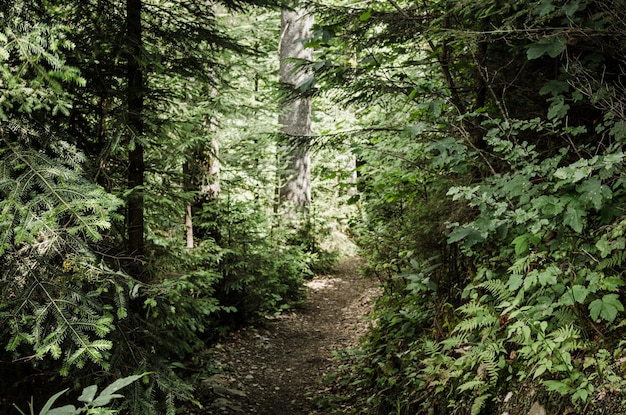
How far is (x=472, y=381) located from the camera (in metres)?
3.93

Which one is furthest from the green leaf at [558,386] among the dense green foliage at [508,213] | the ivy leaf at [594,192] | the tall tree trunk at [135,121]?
the tall tree trunk at [135,121]

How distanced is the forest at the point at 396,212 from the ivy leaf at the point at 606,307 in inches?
0.6

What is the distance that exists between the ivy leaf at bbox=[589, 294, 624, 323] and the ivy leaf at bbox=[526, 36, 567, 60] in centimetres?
200

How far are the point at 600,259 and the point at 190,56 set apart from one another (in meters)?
4.75

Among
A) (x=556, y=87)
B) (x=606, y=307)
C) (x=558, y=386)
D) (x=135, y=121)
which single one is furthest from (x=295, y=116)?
(x=558, y=386)

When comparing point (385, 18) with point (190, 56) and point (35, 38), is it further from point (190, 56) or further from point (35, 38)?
point (35, 38)

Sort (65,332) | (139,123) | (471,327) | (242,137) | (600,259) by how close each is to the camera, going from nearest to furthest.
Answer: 1. (65,332)
2. (600,259)
3. (471,327)
4. (139,123)
5. (242,137)

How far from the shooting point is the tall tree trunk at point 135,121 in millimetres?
4703

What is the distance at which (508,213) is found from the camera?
3.81 m

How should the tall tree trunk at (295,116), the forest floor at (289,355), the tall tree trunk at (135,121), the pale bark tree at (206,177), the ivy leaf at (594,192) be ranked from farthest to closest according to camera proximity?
the tall tree trunk at (295,116) < the pale bark tree at (206,177) < the forest floor at (289,355) < the tall tree trunk at (135,121) < the ivy leaf at (594,192)

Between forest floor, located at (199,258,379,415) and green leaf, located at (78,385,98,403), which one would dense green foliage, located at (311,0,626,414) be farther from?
green leaf, located at (78,385,98,403)

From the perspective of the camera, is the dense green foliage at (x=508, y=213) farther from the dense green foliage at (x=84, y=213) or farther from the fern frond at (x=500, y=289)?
the dense green foliage at (x=84, y=213)

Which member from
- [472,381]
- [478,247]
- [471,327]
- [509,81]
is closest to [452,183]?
[478,247]

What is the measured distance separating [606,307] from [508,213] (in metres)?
0.99
